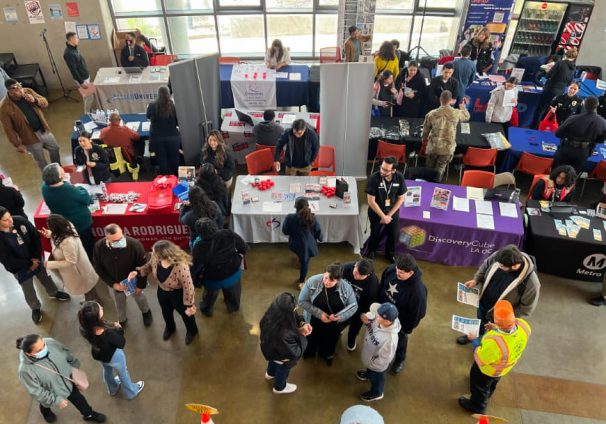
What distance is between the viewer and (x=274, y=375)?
4.28m

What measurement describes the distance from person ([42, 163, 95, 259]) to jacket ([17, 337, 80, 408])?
1834 mm

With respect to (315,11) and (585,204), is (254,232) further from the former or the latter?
(315,11)

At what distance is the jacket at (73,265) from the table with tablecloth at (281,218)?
173 centimetres

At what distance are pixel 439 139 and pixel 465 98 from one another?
249 centimetres

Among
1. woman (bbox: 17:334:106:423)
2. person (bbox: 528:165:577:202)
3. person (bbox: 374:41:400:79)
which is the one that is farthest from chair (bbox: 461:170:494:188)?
woman (bbox: 17:334:106:423)

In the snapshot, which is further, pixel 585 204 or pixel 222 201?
pixel 585 204

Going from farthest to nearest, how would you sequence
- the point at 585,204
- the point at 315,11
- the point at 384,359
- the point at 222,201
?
1. the point at 315,11
2. the point at 585,204
3. the point at 222,201
4. the point at 384,359

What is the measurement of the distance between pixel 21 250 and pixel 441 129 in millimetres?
5202

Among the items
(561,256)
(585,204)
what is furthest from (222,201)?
(585,204)

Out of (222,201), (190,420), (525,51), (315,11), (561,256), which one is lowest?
(190,420)

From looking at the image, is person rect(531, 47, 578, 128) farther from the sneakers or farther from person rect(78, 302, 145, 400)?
person rect(78, 302, 145, 400)

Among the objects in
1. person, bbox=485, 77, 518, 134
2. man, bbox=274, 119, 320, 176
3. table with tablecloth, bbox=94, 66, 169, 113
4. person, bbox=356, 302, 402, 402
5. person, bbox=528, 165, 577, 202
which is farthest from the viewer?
table with tablecloth, bbox=94, 66, 169, 113

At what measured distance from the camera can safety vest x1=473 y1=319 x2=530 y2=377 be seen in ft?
10.9

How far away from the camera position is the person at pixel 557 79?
789 cm
